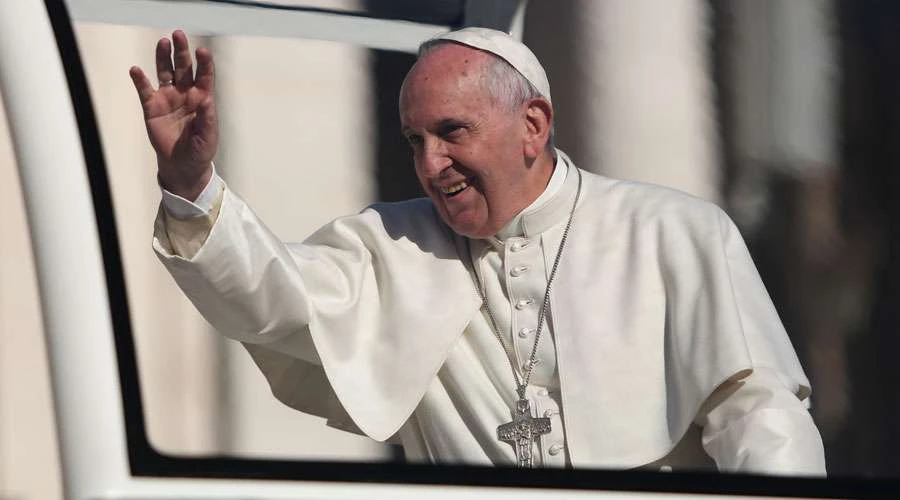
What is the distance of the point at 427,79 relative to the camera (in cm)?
326

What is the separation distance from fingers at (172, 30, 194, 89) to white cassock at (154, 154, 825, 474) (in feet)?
0.77

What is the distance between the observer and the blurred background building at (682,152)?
9.07ft

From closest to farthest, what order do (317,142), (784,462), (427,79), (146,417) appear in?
(146,417) < (784,462) < (317,142) < (427,79)

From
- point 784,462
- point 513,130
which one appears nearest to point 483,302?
point 513,130

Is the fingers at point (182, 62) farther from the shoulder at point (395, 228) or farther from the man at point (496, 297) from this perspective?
the shoulder at point (395, 228)

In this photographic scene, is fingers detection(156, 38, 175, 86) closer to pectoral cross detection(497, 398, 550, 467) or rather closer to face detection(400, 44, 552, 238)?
face detection(400, 44, 552, 238)

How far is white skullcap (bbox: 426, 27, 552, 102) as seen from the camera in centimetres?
330

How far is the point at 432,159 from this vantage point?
10.5ft

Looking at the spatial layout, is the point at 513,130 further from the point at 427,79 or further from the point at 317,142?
the point at 317,142

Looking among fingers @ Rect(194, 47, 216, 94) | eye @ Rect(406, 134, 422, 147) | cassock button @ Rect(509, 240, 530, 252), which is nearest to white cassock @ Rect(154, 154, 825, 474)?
cassock button @ Rect(509, 240, 530, 252)

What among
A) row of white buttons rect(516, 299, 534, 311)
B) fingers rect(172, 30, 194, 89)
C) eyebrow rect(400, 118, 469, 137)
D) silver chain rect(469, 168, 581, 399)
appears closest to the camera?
fingers rect(172, 30, 194, 89)

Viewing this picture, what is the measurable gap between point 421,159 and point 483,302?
0.39m

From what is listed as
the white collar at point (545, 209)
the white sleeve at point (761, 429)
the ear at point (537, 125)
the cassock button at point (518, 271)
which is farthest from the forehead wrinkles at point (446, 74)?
the white sleeve at point (761, 429)

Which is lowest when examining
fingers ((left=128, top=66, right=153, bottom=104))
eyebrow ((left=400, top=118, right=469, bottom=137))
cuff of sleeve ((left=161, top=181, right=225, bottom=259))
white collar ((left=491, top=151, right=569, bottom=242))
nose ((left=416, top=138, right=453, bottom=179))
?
white collar ((left=491, top=151, right=569, bottom=242))
